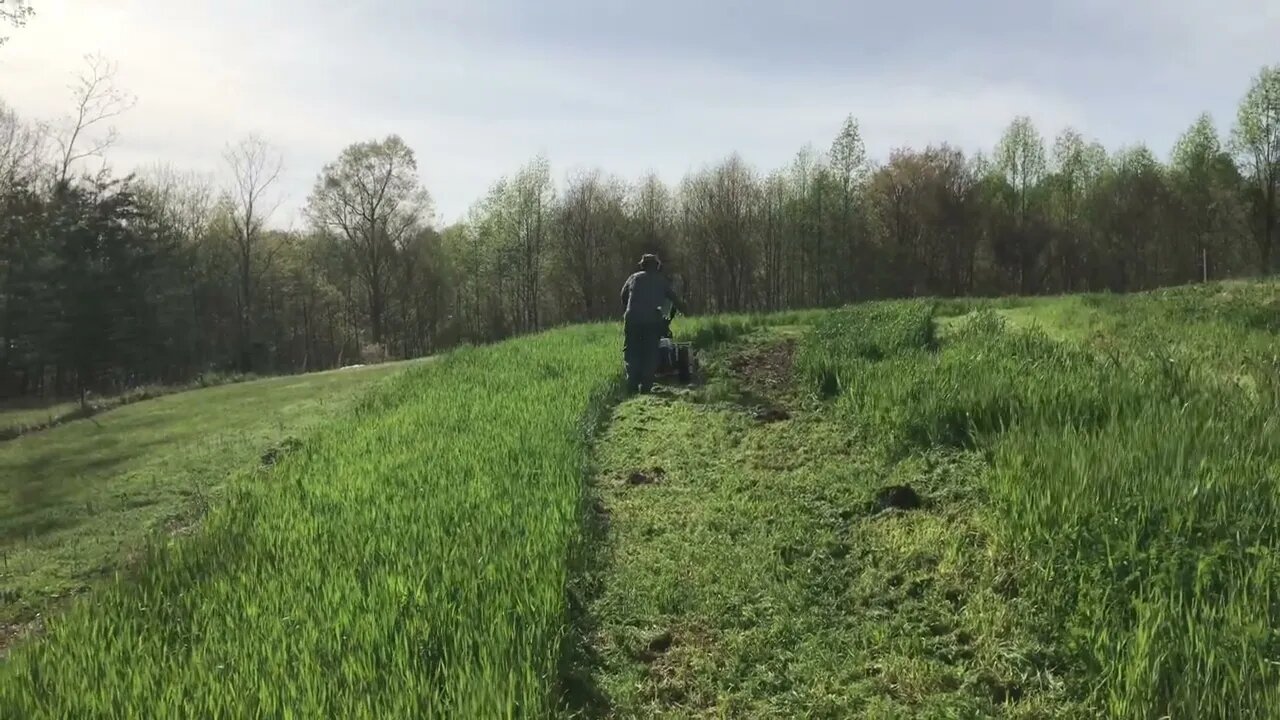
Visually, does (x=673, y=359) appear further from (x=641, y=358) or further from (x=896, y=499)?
(x=896, y=499)

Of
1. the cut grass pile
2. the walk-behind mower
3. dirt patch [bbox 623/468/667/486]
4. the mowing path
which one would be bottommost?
the mowing path

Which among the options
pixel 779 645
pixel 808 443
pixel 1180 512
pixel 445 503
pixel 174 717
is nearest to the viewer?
pixel 174 717

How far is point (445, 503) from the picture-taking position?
5.66 meters

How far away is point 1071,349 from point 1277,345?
2289mm

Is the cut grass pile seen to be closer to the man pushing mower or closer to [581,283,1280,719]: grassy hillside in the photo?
the man pushing mower

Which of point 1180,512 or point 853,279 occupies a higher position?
point 853,279

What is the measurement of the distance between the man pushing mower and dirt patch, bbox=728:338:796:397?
4.36ft

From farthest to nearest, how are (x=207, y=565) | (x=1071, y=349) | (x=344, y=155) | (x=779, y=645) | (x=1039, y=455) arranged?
(x=344, y=155)
(x=1071, y=349)
(x=207, y=565)
(x=1039, y=455)
(x=779, y=645)

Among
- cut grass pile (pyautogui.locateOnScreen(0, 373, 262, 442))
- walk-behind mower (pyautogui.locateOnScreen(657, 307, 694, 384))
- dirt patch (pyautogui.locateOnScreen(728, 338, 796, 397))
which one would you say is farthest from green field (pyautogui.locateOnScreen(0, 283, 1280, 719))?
cut grass pile (pyautogui.locateOnScreen(0, 373, 262, 442))

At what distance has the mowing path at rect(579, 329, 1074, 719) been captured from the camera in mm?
A: 3592

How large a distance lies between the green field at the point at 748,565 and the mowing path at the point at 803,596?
0.8 inches

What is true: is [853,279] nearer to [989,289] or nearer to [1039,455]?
[989,289]

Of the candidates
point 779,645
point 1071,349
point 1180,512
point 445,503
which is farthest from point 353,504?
point 1071,349

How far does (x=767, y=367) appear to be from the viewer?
11.6 m
